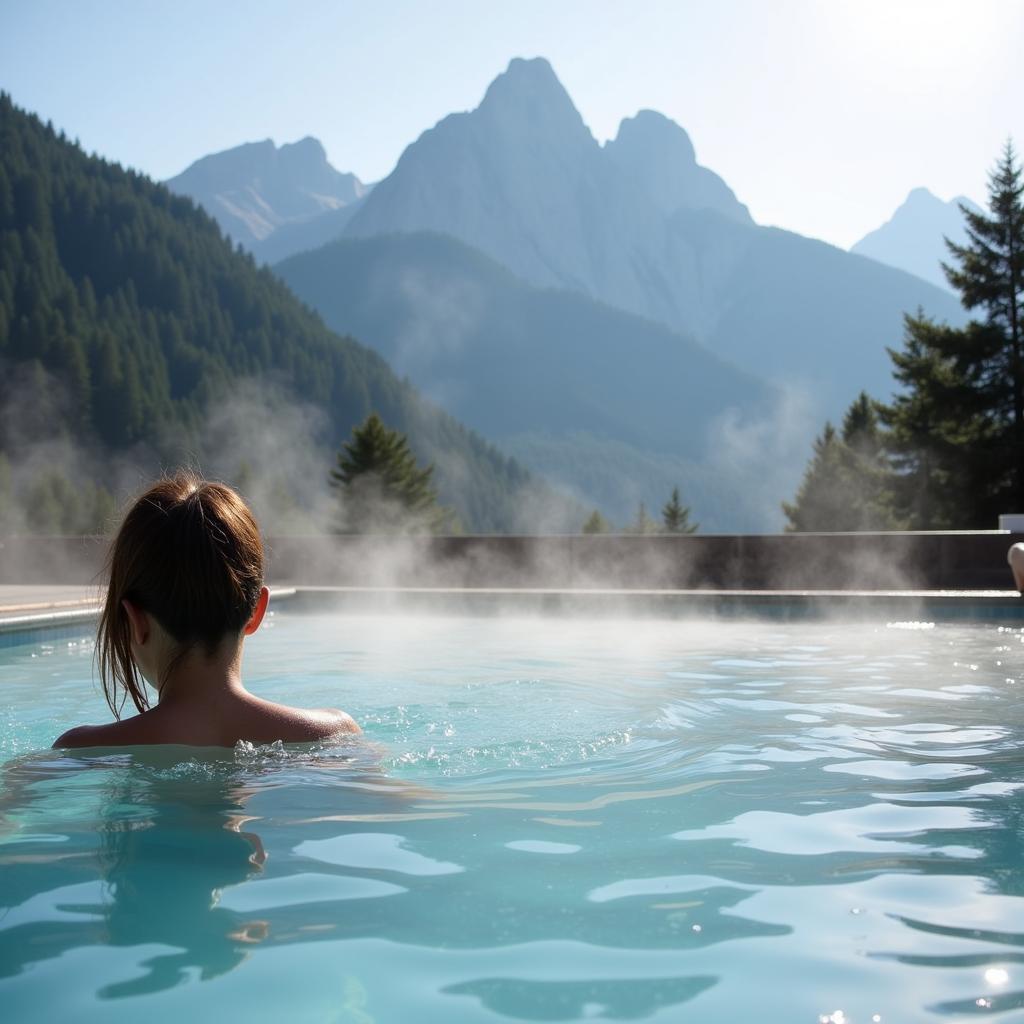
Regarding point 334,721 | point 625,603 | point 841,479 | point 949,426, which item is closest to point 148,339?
point 841,479

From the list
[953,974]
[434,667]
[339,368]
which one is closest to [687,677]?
[434,667]

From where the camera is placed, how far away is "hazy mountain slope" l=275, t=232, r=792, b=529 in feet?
495

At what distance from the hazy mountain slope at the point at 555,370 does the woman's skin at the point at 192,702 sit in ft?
458

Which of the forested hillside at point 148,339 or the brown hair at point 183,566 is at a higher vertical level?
the forested hillside at point 148,339

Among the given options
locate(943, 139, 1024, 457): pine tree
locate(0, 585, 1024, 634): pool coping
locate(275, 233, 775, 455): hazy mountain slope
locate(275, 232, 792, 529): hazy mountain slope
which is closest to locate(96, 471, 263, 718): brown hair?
locate(0, 585, 1024, 634): pool coping

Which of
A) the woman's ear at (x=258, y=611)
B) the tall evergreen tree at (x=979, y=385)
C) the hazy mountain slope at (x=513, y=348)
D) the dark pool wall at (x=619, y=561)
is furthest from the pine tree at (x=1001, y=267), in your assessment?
the hazy mountain slope at (x=513, y=348)

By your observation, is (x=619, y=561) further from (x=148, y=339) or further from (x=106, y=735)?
(x=148, y=339)

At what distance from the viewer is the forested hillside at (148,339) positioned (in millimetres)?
80500

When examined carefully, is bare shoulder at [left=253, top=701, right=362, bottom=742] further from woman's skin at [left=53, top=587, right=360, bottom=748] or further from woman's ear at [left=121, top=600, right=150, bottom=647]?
woman's ear at [left=121, top=600, right=150, bottom=647]

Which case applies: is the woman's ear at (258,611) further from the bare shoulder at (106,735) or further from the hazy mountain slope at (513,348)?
the hazy mountain slope at (513,348)

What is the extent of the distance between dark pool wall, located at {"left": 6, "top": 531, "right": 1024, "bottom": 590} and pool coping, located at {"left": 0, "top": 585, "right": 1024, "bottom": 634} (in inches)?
58.3

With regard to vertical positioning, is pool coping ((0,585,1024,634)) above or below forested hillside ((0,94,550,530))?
below

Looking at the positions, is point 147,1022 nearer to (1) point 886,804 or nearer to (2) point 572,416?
(1) point 886,804

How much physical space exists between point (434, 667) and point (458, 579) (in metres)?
6.58
